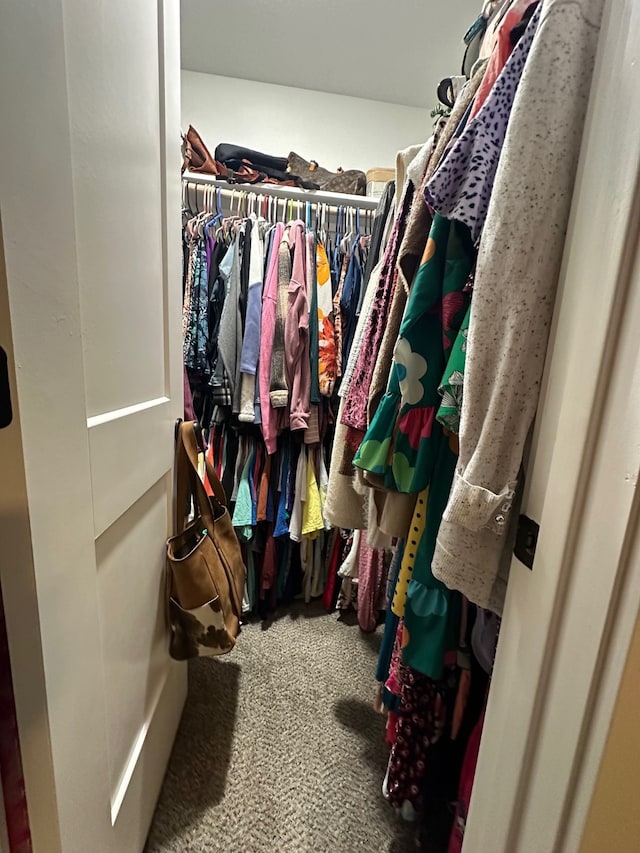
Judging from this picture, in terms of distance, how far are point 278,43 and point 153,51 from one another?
110 cm

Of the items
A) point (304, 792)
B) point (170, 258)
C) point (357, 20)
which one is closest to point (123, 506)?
point (170, 258)

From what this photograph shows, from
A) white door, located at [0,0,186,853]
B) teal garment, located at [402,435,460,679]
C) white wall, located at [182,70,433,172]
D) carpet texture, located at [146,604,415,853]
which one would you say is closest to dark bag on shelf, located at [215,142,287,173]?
white wall, located at [182,70,433,172]

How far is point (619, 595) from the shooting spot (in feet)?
1.15

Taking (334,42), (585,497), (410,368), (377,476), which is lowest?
(377,476)

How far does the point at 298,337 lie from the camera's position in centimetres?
133

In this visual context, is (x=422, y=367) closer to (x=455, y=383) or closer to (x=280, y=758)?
(x=455, y=383)

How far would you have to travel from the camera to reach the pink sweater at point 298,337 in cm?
131

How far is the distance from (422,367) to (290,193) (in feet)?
4.08

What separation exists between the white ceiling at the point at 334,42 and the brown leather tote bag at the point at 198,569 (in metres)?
1.51

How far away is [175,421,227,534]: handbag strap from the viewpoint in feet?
2.98

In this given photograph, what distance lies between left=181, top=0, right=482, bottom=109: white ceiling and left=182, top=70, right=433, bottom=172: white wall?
4 cm

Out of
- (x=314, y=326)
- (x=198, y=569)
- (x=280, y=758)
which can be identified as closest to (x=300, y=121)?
(x=314, y=326)

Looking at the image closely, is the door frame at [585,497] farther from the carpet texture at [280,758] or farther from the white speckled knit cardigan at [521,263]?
the carpet texture at [280,758]

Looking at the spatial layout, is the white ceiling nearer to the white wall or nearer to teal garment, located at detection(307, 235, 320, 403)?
the white wall
